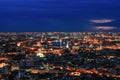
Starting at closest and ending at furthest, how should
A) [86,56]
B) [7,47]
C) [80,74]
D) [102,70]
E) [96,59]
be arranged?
1. [80,74]
2. [102,70]
3. [96,59]
4. [86,56]
5. [7,47]

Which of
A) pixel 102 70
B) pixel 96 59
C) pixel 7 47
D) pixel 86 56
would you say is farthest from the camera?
pixel 7 47

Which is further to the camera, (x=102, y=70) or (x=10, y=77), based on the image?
(x=102, y=70)

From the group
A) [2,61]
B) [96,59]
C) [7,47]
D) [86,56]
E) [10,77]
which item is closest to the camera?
[10,77]

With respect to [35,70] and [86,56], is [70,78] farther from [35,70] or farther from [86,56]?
[86,56]

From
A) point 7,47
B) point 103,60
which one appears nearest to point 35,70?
point 103,60

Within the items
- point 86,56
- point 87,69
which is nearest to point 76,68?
point 87,69

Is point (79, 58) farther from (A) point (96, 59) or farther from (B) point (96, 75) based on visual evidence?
(B) point (96, 75)

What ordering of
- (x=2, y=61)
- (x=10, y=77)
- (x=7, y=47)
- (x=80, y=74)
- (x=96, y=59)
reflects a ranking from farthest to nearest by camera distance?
(x=7, y=47), (x=96, y=59), (x=2, y=61), (x=80, y=74), (x=10, y=77)

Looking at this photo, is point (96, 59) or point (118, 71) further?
point (96, 59)
